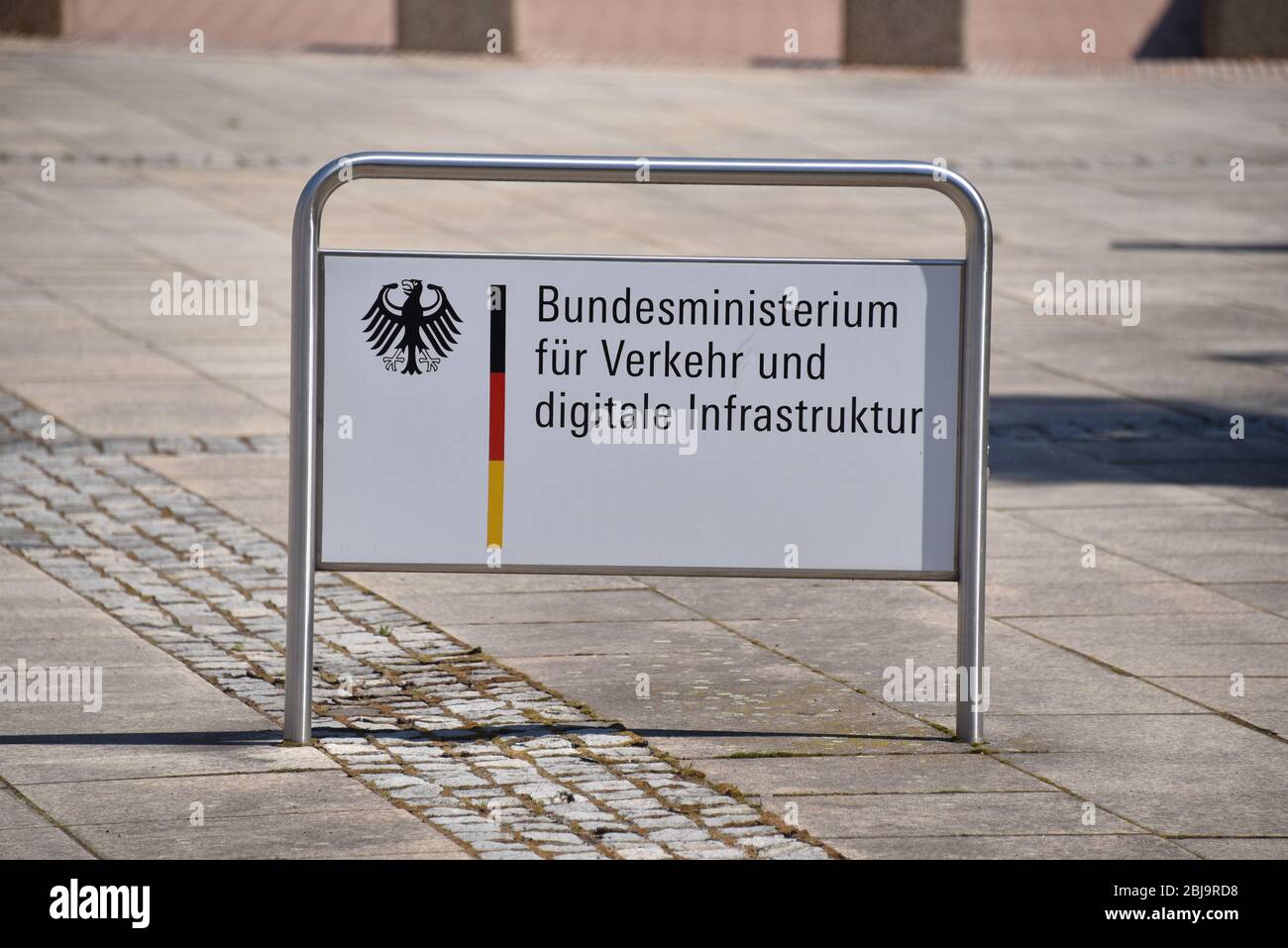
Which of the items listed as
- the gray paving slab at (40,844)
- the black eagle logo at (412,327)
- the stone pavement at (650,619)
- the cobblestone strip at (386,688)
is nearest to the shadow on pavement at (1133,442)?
the stone pavement at (650,619)

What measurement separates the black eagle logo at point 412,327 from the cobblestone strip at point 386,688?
3.27 ft

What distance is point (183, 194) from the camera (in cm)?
1631

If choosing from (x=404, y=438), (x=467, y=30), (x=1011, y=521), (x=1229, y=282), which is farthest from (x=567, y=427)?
(x=467, y=30)

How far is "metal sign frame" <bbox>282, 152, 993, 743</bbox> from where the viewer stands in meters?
5.27

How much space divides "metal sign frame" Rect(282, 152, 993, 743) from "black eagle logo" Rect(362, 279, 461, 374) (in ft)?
0.52

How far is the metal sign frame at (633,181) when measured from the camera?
5.27 metres

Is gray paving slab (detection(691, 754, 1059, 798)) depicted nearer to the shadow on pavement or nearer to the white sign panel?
the white sign panel

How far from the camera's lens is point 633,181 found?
5.30 meters

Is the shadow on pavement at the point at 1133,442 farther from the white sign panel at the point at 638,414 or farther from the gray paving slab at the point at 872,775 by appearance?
the gray paving slab at the point at 872,775

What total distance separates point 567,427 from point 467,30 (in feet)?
69.8

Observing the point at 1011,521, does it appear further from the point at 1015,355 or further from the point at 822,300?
the point at 1015,355

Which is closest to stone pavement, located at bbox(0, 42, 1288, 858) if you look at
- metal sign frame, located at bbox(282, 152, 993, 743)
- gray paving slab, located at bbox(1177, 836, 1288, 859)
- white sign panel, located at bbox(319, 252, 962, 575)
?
gray paving slab, located at bbox(1177, 836, 1288, 859)

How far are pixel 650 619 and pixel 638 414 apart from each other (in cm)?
136

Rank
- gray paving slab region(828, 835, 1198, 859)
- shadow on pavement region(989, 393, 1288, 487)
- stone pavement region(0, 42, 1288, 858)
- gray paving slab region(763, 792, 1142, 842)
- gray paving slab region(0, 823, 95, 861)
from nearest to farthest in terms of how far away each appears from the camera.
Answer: gray paving slab region(0, 823, 95, 861)
gray paving slab region(828, 835, 1198, 859)
gray paving slab region(763, 792, 1142, 842)
stone pavement region(0, 42, 1288, 858)
shadow on pavement region(989, 393, 1288, 487)
